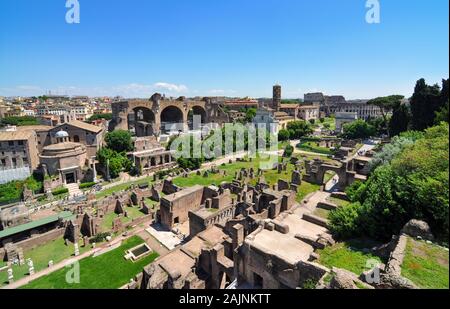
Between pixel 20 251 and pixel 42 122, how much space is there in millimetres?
57185

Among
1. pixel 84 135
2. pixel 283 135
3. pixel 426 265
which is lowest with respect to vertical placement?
pixel 283 135

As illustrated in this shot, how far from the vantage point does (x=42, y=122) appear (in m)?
63.6

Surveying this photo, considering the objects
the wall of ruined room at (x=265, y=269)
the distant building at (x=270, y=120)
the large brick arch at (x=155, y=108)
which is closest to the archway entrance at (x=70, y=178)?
the large brick arch at (x=155, y=108)

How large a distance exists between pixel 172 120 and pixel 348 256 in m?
67.4

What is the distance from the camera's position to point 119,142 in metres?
42.0

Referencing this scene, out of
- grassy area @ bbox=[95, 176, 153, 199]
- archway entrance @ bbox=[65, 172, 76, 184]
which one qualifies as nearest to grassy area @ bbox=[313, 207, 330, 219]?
grassy area @ bbox=[95, 176, 153, 199]

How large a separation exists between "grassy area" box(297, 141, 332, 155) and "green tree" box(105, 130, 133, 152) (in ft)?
115

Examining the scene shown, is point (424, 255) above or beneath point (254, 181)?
above

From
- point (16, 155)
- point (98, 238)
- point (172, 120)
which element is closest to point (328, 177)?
point (98, 238)

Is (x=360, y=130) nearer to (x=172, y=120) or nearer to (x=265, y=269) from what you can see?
(x=172, y=120)

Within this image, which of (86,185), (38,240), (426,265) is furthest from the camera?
(86,185)

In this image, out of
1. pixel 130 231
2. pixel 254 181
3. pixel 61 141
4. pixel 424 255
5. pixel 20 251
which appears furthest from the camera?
pixel 61 141

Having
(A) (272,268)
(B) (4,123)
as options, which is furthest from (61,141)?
(B) (4,123)
